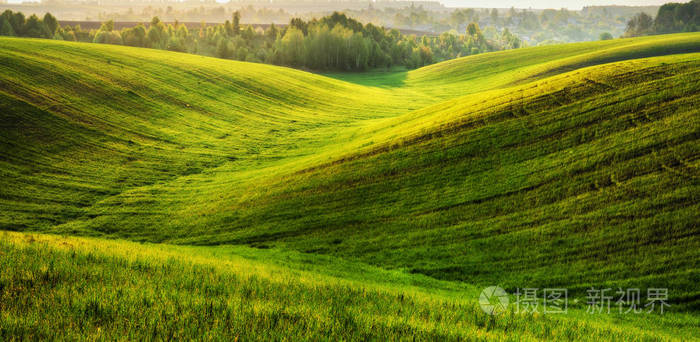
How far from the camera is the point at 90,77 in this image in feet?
150

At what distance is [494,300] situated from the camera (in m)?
11.9

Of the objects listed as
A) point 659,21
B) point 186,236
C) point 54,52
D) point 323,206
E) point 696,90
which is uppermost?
point 659,21

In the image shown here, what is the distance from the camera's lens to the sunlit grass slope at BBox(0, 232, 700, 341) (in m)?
5.87

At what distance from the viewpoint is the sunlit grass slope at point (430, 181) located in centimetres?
1491

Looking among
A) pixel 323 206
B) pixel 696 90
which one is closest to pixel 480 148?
pixel 323 206

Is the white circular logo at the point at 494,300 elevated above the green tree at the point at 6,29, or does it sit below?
below

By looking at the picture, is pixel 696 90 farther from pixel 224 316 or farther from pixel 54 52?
pixel 54 52

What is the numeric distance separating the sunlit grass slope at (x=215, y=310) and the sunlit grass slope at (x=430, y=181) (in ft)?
13.3

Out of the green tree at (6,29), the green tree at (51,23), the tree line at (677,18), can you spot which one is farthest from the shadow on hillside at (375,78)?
the tree line at (677,18)

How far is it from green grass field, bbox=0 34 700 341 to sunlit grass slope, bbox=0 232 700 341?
52 mm

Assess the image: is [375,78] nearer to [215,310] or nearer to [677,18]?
[215,310]

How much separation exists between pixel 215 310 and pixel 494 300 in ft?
27.8

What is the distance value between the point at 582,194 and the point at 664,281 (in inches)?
191

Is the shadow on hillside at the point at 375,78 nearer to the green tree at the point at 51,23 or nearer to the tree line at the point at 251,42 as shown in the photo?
the tree line at the point at 251,42
